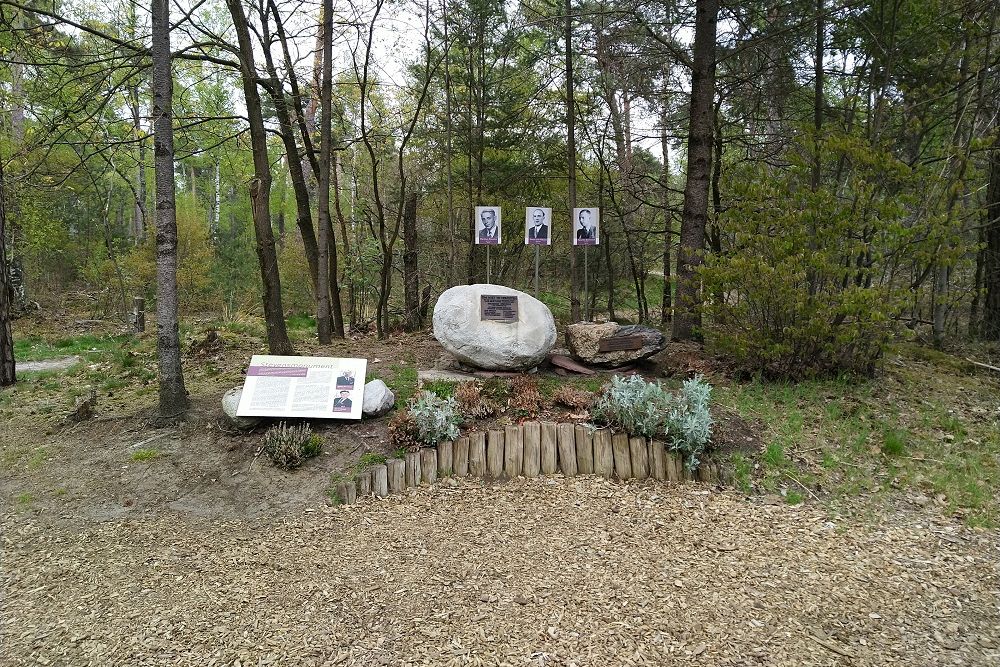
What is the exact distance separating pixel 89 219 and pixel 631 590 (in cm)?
1615

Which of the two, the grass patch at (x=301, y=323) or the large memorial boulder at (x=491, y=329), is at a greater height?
the large memorial boulder at (x=491, y=329)

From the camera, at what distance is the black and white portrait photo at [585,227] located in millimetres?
7141

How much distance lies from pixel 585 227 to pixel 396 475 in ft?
14.9

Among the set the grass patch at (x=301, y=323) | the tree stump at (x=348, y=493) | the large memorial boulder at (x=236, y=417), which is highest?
the grass patch at (x=301, y=323)

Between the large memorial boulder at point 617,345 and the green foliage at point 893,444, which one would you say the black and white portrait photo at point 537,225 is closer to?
the large memorial boulder at point 617,345

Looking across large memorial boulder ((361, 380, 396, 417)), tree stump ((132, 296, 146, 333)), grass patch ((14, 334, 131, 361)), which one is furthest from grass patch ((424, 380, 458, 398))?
tree stump ((132, 296, 146, 333))

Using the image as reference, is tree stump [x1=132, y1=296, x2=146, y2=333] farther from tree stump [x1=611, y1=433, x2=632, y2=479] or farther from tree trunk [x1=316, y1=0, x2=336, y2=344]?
tree stump [x1=611, y1=433, x2=632, y2=479]

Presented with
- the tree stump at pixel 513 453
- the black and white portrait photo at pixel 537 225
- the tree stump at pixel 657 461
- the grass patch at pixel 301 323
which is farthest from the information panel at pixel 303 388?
the grass patch at pixel 301 323

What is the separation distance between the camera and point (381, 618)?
2.53 m

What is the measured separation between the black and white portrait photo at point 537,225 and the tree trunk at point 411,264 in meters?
2.47

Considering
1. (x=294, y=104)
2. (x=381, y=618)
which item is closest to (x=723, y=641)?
(x=381, y=618)

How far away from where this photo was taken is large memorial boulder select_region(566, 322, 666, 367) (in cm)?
562

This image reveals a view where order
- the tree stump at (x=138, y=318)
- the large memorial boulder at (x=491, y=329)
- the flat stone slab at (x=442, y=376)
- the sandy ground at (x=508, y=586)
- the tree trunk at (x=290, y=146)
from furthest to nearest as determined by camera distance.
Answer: the tree stump at (x=138, y=318)
the tree trunk at (x=290, y=146)
the large memorial boulder at (x=491, y=329)
the flat stone slab at (x=442, y=376)
the sandy ground at (x=508, y=586)

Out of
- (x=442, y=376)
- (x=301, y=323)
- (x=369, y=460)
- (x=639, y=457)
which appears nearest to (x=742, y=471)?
(x=639, y=457)
